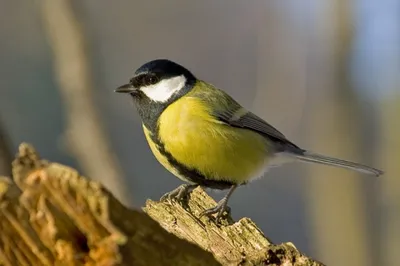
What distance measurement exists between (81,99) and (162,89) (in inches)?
13.6

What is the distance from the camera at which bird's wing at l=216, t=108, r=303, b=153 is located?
2.47m

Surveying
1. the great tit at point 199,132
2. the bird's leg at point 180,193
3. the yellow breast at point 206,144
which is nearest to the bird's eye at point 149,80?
the great tit at point 199,132

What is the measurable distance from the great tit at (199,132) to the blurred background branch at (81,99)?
8.5 inches

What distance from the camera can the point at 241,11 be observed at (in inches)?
184

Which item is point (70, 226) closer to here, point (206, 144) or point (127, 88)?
point (206, 144)

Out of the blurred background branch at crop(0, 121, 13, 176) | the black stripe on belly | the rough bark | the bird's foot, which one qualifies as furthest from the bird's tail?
the rough bark

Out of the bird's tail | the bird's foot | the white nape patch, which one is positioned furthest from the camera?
the bird's tail

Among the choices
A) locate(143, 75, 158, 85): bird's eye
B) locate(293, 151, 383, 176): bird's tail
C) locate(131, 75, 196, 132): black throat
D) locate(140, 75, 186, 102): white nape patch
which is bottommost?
locate(293, 151, 383, 176): bird's tail

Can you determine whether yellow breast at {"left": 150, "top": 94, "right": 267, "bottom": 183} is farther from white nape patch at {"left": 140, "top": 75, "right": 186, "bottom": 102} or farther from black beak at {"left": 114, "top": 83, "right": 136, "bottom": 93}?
black beak at {"left": 114, "top": 83, "right": 136, "bottom": 93}

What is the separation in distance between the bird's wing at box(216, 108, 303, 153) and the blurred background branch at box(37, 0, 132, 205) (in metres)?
0.45

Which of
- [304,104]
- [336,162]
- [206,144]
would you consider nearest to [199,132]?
[206,144]

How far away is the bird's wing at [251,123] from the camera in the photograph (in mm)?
2475

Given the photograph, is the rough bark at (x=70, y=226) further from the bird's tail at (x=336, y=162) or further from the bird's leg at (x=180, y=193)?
the bird's tail at (x=336, y=162)

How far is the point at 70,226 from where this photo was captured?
2.92 feet
